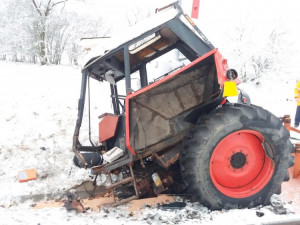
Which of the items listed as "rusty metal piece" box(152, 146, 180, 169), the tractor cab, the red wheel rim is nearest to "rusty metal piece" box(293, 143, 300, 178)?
the red wheel rim

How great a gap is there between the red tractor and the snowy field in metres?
0.27

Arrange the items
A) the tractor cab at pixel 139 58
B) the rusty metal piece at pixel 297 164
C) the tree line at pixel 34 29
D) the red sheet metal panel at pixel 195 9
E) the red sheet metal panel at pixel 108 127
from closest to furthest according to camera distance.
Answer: the tractor cab at pixel 139 58 < the red sheet metal panel at pixel 195 9 < the rusty metal piece at pixel 297 164 < the red sheet metal panel at pixel 108 127 < the tree line at pixel 34 29

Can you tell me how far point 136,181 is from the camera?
3688mm

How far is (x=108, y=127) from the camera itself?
13.1ft

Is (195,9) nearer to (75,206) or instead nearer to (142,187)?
(142,187)

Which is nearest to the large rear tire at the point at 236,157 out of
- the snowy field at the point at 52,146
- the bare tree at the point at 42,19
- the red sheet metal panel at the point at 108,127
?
the snowy field at the point at 52,146

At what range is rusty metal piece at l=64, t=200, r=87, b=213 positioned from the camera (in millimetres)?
3381

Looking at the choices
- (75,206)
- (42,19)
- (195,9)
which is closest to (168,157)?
(75,206)

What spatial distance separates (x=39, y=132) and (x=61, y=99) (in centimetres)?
166

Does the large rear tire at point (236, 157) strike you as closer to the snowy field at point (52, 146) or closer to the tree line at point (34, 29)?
the snowy field at point (52, 146)

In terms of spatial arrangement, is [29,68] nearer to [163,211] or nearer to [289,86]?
[163,211]

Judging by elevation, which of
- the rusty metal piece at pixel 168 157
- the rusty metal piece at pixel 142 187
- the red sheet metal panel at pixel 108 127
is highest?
the red sheet metal panel at pixel 108 127

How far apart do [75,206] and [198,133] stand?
1.78m

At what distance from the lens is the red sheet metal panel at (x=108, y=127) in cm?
391
